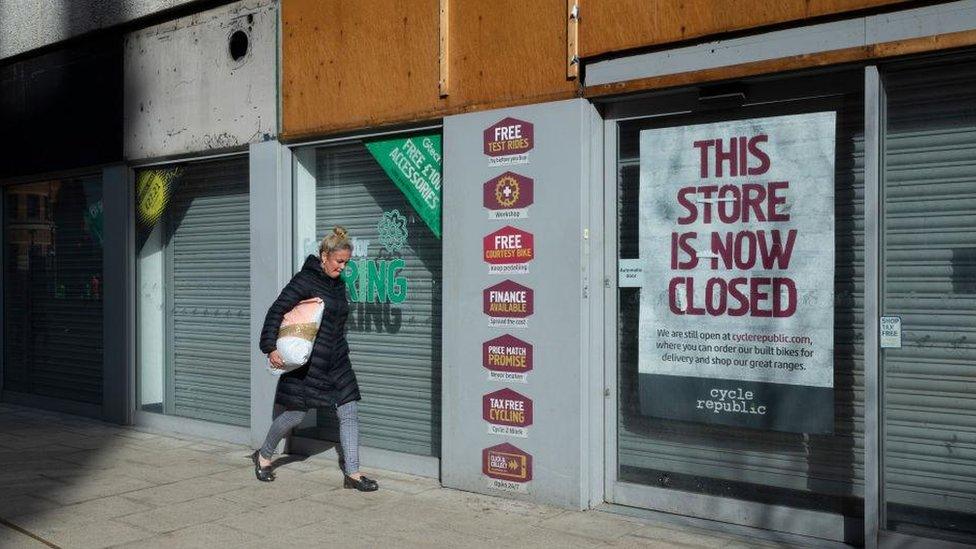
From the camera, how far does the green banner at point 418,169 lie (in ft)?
24.6

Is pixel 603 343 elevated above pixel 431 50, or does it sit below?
below

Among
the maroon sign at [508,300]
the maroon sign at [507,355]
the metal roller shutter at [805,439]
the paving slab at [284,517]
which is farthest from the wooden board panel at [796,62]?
the paving slab at [284,517]

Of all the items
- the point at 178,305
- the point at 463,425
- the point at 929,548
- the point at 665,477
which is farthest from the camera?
the point at 178,305

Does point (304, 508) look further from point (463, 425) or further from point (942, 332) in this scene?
point (942, 332)

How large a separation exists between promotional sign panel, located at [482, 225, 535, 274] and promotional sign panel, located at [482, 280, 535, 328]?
0.11 m

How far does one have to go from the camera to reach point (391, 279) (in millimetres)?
7953

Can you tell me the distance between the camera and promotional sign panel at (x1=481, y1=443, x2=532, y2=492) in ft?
21.9

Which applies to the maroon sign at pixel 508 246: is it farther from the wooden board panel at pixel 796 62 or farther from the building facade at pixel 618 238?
the wooden board panel at pixel 796 62

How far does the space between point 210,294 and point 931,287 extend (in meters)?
6.73

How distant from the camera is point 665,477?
20.7ft

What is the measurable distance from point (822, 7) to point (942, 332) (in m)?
1.92

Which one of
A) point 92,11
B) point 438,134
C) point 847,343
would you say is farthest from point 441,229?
point 92,11

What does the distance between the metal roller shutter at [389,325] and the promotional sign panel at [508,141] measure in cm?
101

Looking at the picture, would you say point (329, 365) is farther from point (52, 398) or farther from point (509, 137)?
point (52, 398)
